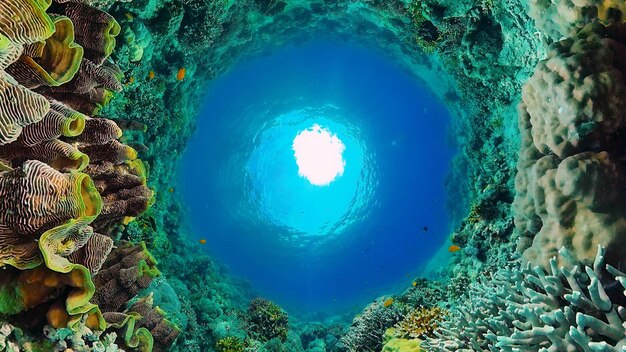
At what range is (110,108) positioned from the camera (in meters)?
8.02

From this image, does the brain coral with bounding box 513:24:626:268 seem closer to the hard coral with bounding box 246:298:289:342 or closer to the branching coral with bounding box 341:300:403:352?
the branching coral with bounding box 341:300:403:352

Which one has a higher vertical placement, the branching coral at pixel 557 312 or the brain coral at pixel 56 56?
the brain coral at pixel 56 56

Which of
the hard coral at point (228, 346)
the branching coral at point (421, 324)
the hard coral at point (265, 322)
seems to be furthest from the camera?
the hard coral at point (265, 322)

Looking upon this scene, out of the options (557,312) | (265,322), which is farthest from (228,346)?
(557,312)

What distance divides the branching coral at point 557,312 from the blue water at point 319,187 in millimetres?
13041

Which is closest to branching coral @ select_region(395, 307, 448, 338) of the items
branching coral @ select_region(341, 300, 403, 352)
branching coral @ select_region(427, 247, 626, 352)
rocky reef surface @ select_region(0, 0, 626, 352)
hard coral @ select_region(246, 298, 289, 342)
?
rocky reef surface @ select_region(0, 0, 626, 352)

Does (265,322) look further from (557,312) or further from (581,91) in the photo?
(581,91)

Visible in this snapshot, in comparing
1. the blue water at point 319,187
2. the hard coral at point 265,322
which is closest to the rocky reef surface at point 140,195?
the hard coral at point 265,322

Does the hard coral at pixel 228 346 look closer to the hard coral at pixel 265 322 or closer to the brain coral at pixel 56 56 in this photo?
the hard coral at pixel 265 322

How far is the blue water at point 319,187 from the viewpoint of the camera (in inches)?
1011

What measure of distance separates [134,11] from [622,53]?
25.1 ft

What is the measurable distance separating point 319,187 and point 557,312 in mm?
42464

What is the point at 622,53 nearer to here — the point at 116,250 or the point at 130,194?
the point at 130,194

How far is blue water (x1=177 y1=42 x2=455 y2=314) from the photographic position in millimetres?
25688
